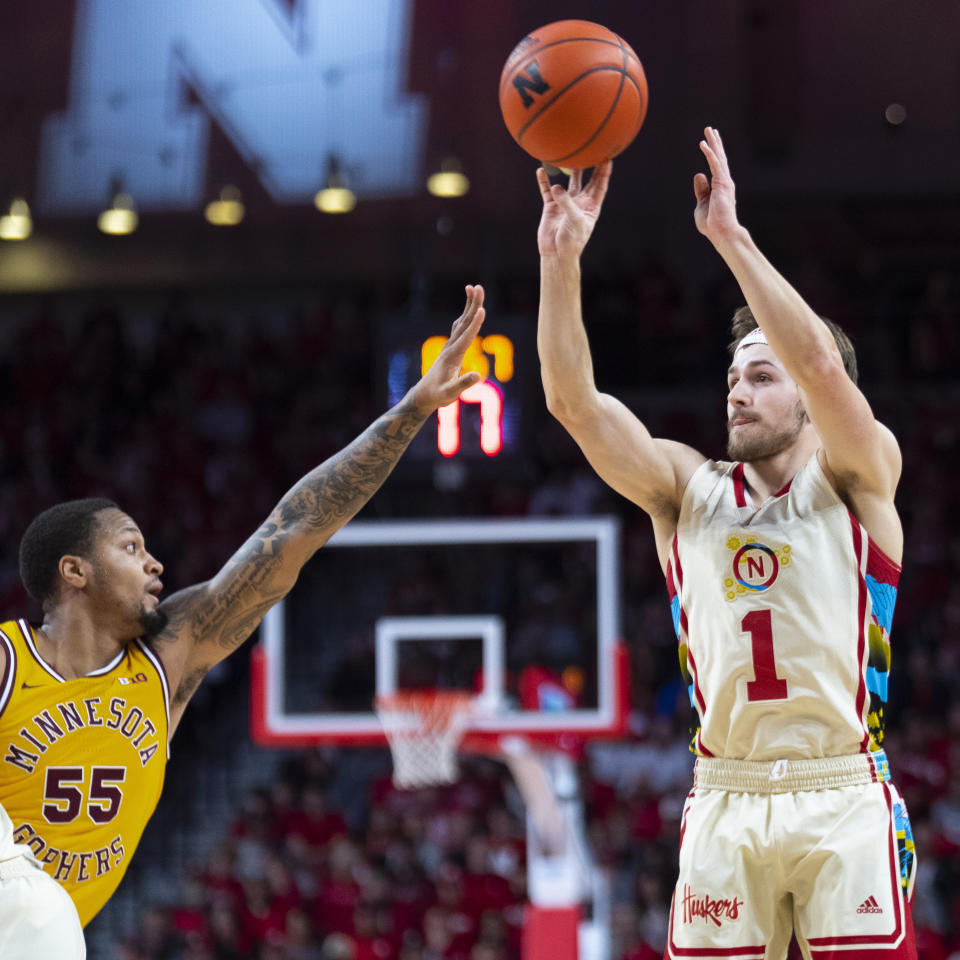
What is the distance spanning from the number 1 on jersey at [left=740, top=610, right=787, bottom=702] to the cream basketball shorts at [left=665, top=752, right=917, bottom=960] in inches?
6.3

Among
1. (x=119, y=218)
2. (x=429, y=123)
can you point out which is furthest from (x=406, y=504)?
(x=429, y=123)

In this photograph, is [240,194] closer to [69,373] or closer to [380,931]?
[69,373]

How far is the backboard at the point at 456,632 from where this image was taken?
974 centimetres

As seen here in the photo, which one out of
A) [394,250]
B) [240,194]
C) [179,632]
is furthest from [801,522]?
[394,250]

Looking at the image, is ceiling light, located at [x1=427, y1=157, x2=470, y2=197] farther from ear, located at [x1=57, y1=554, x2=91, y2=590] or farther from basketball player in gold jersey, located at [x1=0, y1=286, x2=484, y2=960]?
ear, located at [x1=57, y1=554, x2=91, y2=590]

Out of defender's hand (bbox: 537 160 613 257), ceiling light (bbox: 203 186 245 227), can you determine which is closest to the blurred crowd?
ceiling light (bbox: 203 186 245 227)

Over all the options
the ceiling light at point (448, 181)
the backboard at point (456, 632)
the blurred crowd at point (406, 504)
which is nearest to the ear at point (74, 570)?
the backboard at point (456, 632)

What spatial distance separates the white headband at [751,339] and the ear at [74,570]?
1774 millimetres

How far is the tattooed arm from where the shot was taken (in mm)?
3904

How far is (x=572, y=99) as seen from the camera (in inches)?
153

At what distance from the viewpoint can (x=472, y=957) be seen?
10742 millimetres

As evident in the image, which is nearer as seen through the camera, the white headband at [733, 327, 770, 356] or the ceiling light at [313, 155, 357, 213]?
the white headband at [733, 327, 770, 356]

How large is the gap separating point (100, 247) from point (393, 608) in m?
5.10

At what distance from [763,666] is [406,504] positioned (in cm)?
1132
